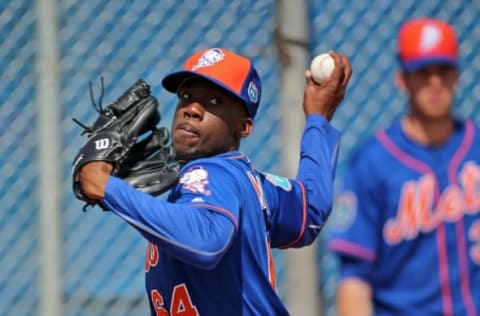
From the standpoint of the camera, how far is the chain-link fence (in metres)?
5.64

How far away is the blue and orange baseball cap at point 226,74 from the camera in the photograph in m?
3.80

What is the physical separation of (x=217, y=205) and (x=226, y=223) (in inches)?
2.4

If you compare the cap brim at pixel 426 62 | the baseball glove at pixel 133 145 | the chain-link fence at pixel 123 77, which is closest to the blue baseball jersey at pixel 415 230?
the cap brim at pixel 426 62

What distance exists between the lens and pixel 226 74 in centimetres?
381

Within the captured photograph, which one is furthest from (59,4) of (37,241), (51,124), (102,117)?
(102,117)

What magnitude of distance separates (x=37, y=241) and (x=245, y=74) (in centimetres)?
208

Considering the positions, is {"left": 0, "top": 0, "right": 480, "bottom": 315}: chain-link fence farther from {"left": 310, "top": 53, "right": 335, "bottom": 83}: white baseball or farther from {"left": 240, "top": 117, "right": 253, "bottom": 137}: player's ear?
{"left": 240, "top": 117, "right": 253, "bottom": 137}: player's ear

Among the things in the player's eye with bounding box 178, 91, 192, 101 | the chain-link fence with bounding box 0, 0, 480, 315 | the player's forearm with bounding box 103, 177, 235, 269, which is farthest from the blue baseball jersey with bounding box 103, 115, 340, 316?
the chain-link fence with bounding box 0, 0, 480, 315

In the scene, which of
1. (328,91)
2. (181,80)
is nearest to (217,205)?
(181,80)

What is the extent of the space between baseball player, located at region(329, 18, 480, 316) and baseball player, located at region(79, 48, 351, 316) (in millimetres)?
341

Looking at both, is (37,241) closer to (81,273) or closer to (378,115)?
(81,273)

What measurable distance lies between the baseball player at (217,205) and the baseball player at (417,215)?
341 millimetres

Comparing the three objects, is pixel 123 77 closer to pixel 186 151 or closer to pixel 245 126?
pixel 245 126

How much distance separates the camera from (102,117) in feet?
12.5
